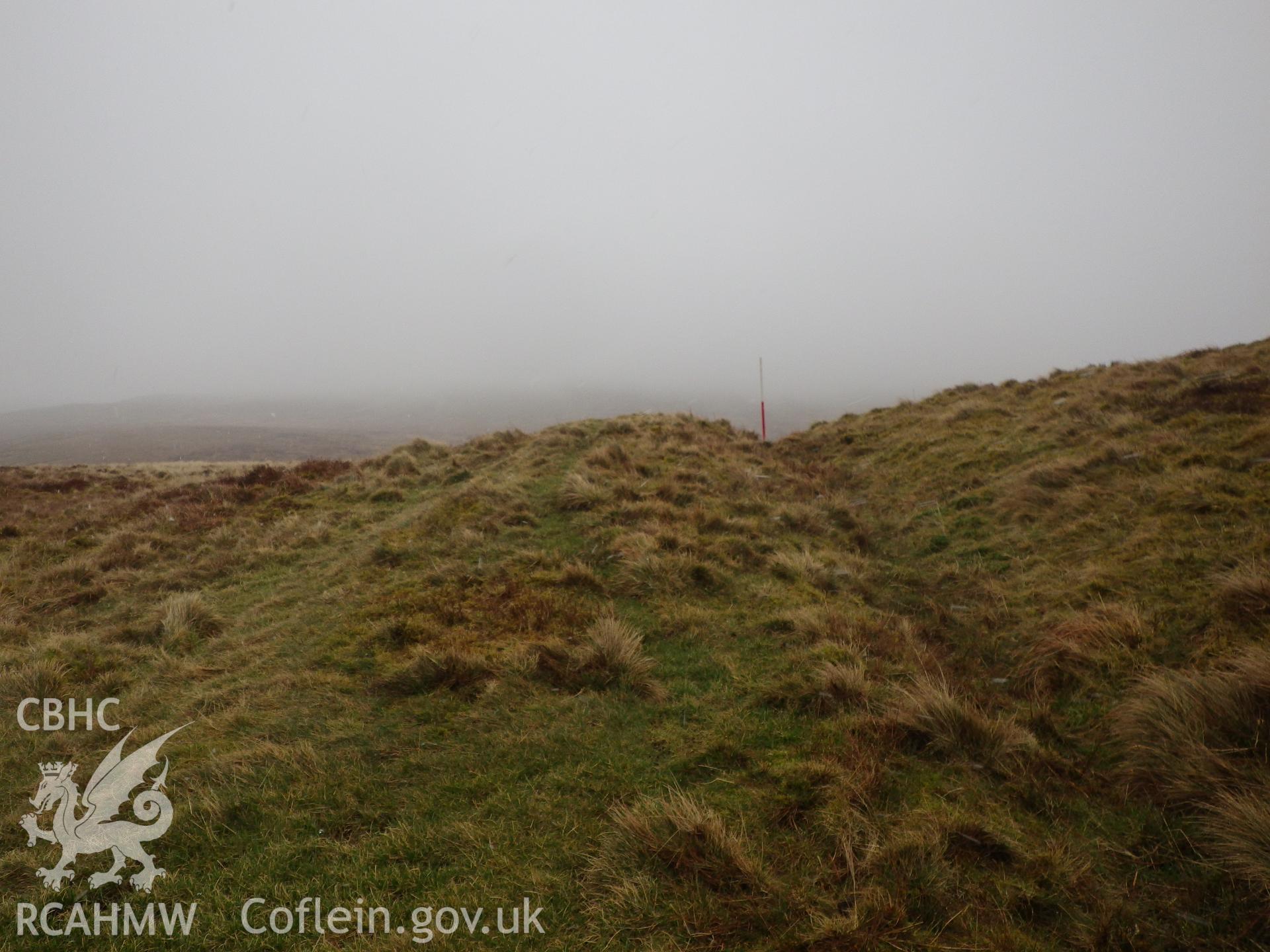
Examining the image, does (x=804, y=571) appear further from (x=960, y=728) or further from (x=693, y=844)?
(x=693, y=844)

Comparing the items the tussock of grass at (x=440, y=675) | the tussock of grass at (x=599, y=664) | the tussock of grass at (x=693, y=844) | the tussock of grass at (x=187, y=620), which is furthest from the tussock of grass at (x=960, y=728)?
the tussock of grass at (x=187, y=620)

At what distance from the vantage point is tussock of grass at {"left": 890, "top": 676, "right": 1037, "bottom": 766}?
4332 mm

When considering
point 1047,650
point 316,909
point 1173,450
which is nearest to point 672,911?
point 316,909

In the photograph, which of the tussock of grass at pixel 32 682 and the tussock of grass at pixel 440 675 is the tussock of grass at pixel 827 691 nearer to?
the tussock of grass at pixel 440 675

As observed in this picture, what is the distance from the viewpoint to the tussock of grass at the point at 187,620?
7840 mm

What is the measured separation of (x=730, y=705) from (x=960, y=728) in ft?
6.14

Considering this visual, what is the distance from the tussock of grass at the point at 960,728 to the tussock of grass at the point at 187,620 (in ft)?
29.4

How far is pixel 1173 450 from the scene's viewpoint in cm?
948

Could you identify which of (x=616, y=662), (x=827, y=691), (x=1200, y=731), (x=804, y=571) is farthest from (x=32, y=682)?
(x=1200, y=731)

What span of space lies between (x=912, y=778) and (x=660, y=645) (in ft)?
9.56

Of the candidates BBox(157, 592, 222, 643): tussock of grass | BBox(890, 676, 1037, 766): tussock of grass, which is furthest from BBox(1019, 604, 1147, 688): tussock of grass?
BBox(157, 592, 222, 643): tussock of grass

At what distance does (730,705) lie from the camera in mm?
5223

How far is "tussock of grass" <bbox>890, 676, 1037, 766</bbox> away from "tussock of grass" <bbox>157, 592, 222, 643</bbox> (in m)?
8.97

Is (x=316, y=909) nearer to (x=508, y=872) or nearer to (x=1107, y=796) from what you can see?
(x=508, y=872)
